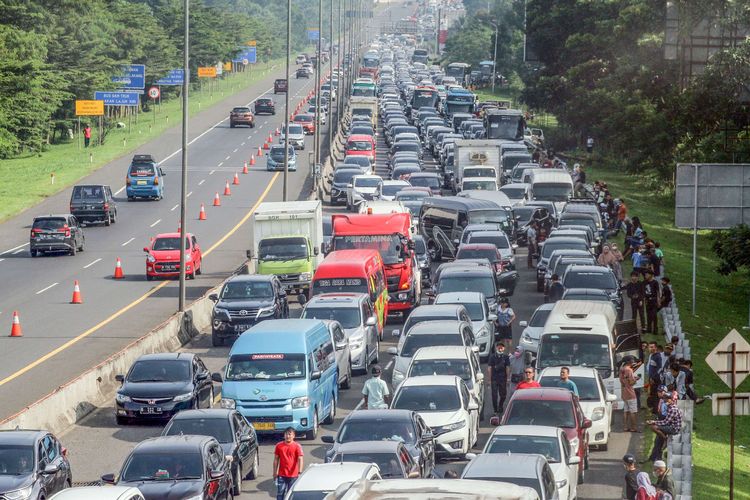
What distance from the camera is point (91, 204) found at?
6281 cm

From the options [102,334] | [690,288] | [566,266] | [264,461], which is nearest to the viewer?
[264,461]

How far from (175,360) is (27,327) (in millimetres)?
12286

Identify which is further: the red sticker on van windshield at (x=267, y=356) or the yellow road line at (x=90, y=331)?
the yellow road line at (x=90, y=331)

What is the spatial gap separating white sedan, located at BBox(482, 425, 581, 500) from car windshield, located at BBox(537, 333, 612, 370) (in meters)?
7.02

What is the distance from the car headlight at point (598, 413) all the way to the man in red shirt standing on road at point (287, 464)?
711cm

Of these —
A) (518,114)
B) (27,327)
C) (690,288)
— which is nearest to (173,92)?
(518,114)

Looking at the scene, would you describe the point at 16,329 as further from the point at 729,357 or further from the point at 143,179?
the point at 143,179

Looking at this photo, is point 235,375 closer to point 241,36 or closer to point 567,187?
point 567,187

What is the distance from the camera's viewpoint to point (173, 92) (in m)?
140

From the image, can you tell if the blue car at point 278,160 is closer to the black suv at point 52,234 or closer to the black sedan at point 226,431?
the black suv at point 52,234

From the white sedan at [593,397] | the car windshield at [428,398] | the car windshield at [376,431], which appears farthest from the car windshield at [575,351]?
the car windshield at [376,431]

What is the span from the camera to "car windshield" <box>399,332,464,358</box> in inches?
1228

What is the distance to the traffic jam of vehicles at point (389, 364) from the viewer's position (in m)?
21.2

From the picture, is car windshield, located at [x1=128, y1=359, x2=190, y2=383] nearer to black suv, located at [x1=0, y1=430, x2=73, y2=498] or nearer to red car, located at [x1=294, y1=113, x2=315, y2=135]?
black suv, located at [x1=0, y1=430, x2=73, y2=498]
